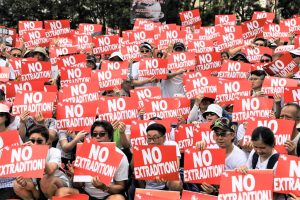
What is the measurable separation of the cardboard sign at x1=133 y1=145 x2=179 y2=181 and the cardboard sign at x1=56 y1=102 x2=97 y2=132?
153 cm

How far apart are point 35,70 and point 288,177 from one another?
6203 mm

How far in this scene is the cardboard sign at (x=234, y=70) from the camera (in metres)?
11.0

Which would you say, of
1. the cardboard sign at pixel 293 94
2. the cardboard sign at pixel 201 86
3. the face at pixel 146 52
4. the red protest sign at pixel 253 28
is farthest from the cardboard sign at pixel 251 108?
the red protest sign at pixel 253 28

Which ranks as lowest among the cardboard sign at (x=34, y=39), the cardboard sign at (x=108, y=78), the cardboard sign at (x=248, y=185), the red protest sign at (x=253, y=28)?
the cardboard sign at (x=248, y=185)

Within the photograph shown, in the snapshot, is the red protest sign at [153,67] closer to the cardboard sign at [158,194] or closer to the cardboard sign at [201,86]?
the cardboard sign at [201,86]

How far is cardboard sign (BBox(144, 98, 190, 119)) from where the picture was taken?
914 cm

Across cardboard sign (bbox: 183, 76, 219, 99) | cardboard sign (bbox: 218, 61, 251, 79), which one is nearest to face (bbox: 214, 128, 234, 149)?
cardboard sign (bbox: 183, 76, 219, 99)

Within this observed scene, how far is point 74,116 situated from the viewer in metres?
8.45

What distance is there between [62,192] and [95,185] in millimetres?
381

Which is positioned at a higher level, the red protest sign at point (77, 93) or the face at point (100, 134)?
the red protest sign at point (77, 93)


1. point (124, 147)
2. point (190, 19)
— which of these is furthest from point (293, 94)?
point (190, 19)

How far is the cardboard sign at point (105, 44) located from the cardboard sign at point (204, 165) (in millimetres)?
7978

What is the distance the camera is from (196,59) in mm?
12289

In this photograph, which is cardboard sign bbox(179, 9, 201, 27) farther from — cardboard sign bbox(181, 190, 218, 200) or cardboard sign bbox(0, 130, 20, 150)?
cardboard sign bbox(181, 190, 218, 200)
